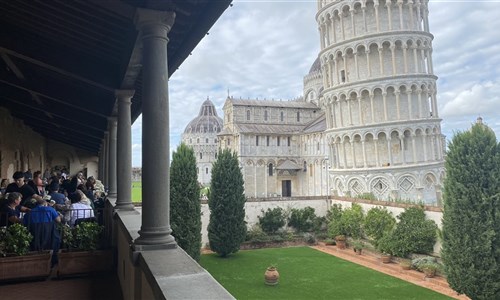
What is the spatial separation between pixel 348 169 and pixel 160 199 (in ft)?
97.3

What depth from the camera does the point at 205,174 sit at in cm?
8900

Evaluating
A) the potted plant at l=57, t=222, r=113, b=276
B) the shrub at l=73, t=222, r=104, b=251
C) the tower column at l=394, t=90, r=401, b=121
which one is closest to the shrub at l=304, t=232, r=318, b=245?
the tower column at l=394, t=90, r=401, b=121

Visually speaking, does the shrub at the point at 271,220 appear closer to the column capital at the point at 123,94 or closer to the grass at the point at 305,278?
the grass at the point at 305,278

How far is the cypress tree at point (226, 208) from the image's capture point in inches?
920

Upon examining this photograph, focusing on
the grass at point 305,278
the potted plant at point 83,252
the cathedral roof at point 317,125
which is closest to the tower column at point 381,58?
the grass at point 305,278

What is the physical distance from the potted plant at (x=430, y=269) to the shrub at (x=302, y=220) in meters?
10.6

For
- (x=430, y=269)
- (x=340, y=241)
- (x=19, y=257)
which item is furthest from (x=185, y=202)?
(x=19, y=257)

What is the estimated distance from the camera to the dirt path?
1771 centimetres

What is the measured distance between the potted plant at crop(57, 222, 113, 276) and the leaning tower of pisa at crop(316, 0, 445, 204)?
2699cm

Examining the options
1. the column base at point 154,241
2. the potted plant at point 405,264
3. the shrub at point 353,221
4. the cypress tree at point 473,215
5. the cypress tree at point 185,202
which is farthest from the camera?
the shrub at point 353,221

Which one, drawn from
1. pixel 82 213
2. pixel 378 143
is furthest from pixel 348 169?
pixel 82 213

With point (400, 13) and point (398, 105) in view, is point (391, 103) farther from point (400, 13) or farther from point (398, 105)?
point (400, 13)

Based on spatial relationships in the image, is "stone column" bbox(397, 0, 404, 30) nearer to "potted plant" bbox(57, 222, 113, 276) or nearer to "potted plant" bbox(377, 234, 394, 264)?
"potted plant" bbox(377, 234, 394, 264)

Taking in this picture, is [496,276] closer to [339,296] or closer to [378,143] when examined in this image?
[339,296]
